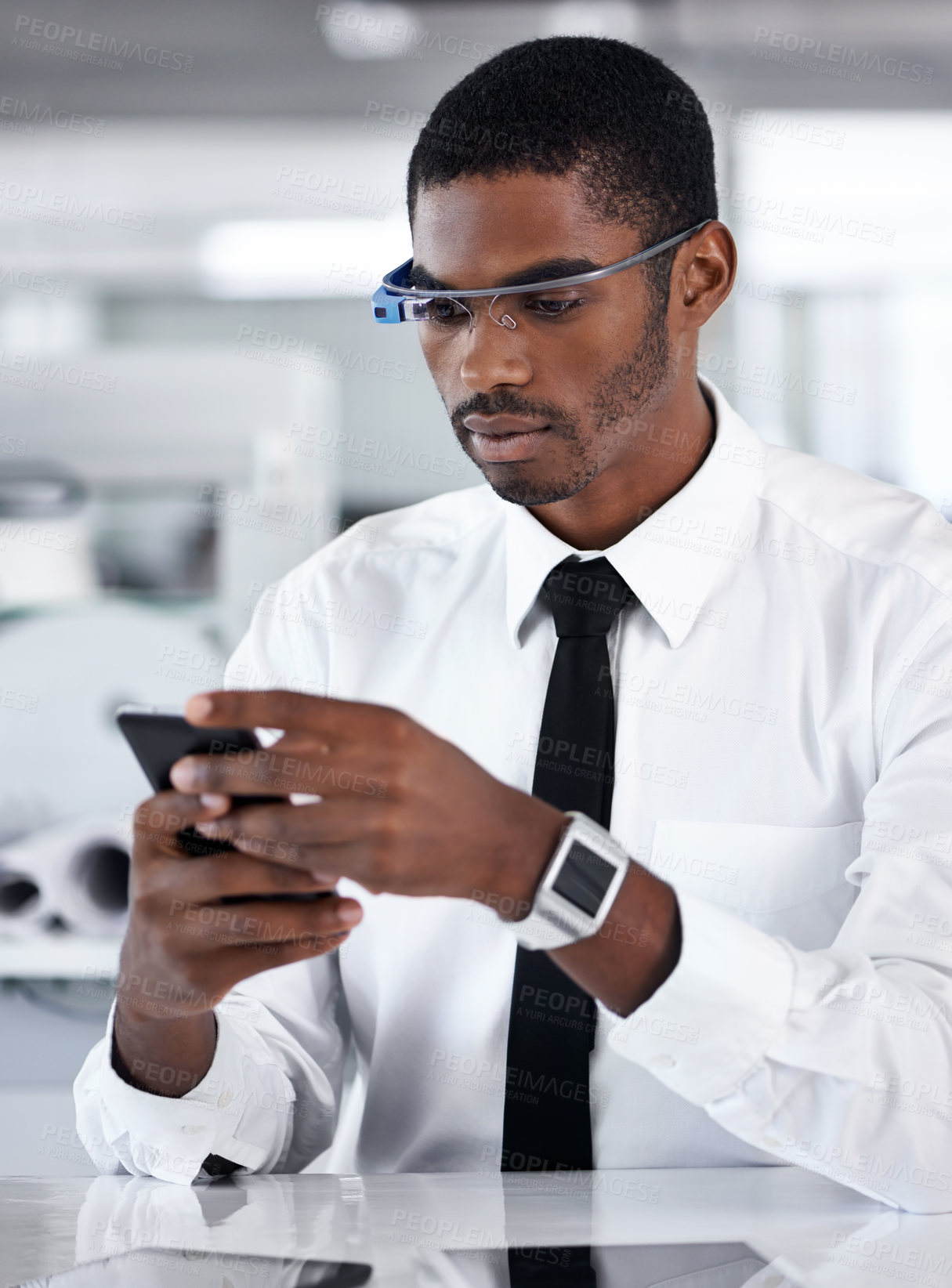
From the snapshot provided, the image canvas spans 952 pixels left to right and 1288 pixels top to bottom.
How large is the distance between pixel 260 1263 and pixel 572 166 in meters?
0.96

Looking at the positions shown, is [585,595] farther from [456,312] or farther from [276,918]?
[276,918]

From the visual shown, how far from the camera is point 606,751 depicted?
3.95 ft

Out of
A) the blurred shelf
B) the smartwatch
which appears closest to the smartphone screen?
the smartwatch

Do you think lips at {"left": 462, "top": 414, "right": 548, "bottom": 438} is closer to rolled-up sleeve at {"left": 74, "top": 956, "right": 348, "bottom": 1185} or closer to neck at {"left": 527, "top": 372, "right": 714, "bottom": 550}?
neck at {"left": 527, "top": 372, "right": 714, "bottom": 550}

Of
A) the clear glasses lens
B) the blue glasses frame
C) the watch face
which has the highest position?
the blue glasses frame

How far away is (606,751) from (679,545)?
9.4 inches

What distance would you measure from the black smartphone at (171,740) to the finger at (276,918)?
98mm

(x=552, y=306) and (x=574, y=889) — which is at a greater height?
(x=552, y=306)

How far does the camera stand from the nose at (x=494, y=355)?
1135 millimetres

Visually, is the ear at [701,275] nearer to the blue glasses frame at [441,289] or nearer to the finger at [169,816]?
the blue glasses frame at [441,289]

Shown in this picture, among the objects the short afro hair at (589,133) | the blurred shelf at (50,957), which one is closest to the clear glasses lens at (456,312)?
the short afro hair at (589,133)

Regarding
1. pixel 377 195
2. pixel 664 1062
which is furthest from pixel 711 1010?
pixel 377 195

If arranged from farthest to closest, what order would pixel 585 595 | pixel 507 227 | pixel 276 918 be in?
pixel 585 595 → pixel 507 227 → pixel 276 918

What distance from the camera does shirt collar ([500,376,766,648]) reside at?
126 cm
